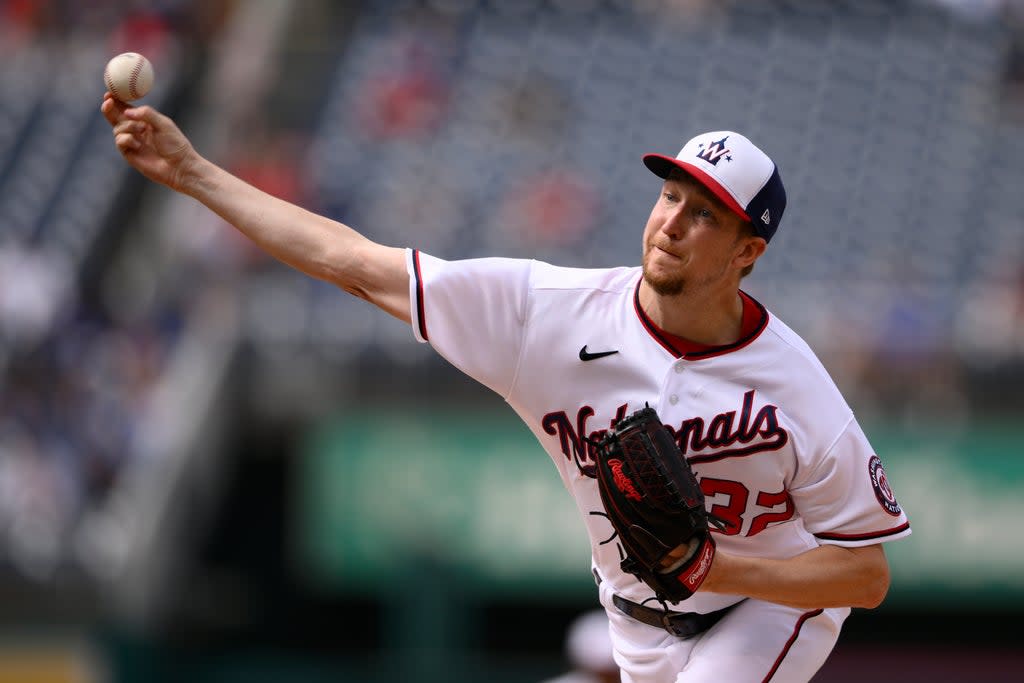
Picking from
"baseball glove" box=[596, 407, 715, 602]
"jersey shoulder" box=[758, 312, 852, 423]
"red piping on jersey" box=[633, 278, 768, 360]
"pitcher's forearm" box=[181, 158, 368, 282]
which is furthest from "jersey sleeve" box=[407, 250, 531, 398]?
"jersey shoulder" box=[758, 312, 852, 423]

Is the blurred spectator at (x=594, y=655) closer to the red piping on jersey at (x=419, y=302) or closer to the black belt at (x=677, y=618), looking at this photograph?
the black belt at (x=677, y=618)

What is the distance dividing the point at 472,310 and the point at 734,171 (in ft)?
2.41

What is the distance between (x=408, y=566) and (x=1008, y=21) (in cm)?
888

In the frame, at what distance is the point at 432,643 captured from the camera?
10336 mm

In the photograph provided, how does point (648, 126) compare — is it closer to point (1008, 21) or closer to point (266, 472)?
point (1008, 21)

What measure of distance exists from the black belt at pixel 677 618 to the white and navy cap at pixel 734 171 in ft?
3.38

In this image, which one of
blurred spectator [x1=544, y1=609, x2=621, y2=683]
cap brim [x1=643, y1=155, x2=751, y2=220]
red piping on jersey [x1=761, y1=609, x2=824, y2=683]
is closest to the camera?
cap brim [x1=643, y1=155, x2=751, y2=220]

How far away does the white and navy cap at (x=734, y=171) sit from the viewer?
3.71 meters

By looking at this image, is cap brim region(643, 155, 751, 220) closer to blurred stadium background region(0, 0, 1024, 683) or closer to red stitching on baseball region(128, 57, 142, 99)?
red stitching on baseball region(128, 57, 142, 99)

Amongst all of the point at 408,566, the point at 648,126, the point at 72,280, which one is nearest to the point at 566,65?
the point at 648,126

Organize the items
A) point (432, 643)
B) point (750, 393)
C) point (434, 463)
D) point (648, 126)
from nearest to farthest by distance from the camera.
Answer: point (750, 393), point (432, 643), point (434, 463), point (648, 126)

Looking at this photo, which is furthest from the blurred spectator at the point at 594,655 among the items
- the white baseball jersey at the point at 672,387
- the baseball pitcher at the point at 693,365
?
the white baseball jersey at the point at 672,387

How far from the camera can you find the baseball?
12.5ft

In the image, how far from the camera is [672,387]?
381 centimetres
